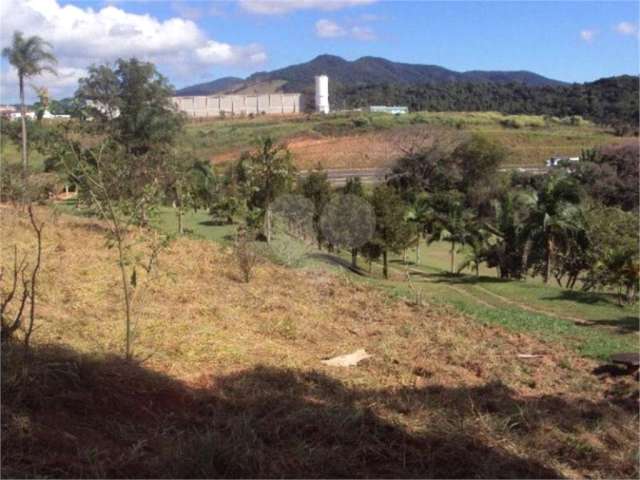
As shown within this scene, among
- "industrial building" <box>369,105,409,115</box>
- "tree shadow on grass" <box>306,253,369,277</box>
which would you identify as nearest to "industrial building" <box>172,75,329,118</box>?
"industrial building" <box>369,105,409,115</box>

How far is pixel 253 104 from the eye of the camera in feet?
311

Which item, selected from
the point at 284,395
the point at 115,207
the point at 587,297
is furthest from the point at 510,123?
the point at 284,395

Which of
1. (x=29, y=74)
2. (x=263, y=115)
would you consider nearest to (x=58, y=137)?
(x=29, y=74)

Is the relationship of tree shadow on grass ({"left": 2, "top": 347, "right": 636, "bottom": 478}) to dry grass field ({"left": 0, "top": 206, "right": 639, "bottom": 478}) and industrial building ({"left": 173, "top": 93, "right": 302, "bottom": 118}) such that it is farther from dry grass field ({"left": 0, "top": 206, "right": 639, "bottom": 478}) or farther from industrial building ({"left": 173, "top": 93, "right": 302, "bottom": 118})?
industrial building ({"left": 173, "top": 93, "right": 302, "bottom": 118})

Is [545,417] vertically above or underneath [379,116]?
underneath

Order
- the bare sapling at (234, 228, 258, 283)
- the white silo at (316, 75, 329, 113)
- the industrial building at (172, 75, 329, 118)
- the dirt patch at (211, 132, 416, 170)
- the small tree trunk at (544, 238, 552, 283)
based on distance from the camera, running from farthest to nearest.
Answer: the white silo at (316, 75, 329, 113) < the industrial building at (172, 75, 329, 118) < the dirt patch at (211, 132, 416, 170) < the small tree trunk at (544, 238, 552, 283) < the bare sapling at (234, 228, 258, 283)

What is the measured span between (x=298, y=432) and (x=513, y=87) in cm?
11596

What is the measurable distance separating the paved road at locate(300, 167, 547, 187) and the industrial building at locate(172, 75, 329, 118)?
97.7 ft

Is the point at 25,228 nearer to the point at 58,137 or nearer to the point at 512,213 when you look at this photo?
the point at 58,137

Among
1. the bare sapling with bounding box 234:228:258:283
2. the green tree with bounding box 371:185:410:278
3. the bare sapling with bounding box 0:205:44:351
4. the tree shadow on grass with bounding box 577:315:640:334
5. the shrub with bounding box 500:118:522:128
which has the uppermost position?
the shrub with bounding box 500:118:522:128

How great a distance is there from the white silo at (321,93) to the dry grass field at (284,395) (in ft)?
287

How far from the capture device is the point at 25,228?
13.8m

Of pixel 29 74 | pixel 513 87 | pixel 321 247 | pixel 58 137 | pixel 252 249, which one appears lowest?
pixel 321 247

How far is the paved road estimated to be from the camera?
55.1 meters
